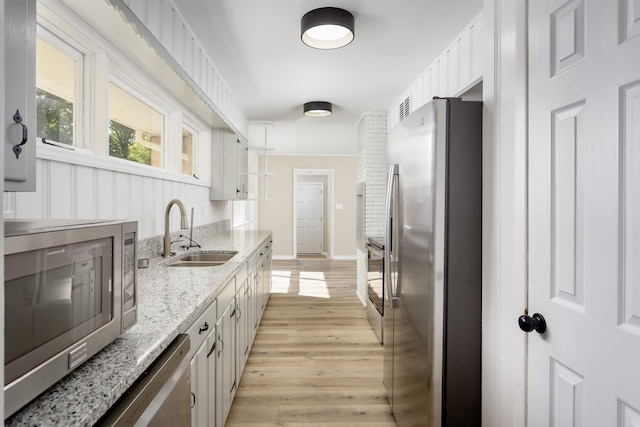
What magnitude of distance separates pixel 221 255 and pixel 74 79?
4.99ft

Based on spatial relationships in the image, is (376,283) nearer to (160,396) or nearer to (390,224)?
(390,224)

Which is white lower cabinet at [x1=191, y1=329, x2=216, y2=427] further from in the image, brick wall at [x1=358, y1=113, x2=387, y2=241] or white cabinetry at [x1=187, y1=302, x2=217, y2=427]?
brick wall at [x1=358, y1=113, x2=387, y2=241]

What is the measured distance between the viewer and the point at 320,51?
2.61m

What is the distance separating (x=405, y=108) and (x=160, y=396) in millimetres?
3450

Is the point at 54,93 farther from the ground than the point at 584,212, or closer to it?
farther from the ground

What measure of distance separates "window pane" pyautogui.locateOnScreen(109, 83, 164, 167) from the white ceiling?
0.66m

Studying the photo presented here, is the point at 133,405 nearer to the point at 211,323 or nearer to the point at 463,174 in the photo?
the point at 211,323

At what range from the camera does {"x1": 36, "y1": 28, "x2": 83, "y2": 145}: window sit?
136 centimetres

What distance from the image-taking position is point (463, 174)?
149cm

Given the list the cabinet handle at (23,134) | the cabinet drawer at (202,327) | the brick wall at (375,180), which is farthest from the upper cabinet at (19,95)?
the brick wall at (375,180)

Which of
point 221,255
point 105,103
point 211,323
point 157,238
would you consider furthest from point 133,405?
point 221,255

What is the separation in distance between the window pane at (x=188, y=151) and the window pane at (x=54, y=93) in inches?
61.6

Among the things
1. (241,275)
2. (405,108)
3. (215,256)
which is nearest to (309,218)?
(405,108)

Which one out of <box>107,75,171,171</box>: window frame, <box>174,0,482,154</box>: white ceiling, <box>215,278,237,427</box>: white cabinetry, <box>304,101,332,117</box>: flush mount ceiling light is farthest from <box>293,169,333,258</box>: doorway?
<box>215,278,237,427</box>: white cabinetry
